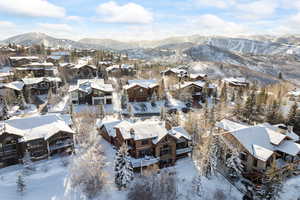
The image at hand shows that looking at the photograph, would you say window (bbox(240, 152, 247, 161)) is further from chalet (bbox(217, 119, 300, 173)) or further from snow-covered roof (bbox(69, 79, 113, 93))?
snow-covered roof (bbox(69, 79, 113, 93))

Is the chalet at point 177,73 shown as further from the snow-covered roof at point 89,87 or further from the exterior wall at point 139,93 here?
the snow-covered roof at point 89,87

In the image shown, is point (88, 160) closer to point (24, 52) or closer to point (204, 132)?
point (204, 132)

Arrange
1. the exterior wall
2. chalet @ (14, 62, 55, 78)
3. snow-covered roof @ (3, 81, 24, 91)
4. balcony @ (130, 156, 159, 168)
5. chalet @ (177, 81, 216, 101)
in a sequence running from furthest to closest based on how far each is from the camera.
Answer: chalet @ (14, 62, 55, 78) → chalet @ (177, 81, 216, 101) → the exterior wall → snow-covered roof @ (3, 81, 24, 91) → balcony @ (130, 156, 159, 168)

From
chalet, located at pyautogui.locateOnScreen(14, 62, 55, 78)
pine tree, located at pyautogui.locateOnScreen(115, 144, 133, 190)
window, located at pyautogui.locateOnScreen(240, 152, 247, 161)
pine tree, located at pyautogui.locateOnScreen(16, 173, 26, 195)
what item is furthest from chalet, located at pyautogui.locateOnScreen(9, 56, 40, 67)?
window, located at pyautogui.locateOnScreen(240, 152, 247, 161)

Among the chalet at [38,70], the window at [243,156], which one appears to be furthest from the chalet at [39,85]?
the window at [243,156]

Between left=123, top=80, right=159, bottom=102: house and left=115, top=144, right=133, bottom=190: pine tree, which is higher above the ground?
left=123, top=80, right=159, bottom=102: house

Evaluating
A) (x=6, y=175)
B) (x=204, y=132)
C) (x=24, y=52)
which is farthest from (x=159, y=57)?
(x=6, y=175)

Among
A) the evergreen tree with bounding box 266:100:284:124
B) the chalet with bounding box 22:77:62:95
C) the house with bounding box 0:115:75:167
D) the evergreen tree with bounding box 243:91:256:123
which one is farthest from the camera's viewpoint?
the chalet with bounding box 22:77:62:95
